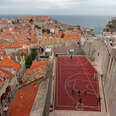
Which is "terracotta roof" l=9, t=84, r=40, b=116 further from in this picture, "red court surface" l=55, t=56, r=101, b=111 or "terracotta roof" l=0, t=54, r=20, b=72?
"terracotta roof" l=0, t=54, r=20, b=72

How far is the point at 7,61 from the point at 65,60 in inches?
500

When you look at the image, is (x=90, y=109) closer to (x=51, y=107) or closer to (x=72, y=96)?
(x=72, y=96)

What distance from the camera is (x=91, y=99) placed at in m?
15.3

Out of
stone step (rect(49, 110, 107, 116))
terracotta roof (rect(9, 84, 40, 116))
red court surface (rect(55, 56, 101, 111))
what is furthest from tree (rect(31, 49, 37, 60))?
stone step (rect(49, 110, 107, 116))

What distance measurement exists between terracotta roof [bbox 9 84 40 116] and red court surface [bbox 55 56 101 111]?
3.83 metres

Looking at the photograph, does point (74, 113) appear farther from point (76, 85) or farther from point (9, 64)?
point (9, 64)

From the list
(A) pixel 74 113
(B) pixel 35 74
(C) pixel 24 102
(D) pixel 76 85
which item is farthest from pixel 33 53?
(C) pixel 24 102

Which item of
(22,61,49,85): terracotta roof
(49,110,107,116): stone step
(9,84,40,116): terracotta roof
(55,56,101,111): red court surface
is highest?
(22,61,49,85): terracotta roof

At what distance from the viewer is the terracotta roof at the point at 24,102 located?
399 inches

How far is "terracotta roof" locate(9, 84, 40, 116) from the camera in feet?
33.2

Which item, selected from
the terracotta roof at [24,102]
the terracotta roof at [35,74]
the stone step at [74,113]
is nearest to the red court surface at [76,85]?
the stone step at [74,113]

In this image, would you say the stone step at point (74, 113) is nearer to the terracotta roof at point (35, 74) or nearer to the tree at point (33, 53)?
the terracotta roof at point (35, 74)

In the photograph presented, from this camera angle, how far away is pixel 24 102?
11.2 m

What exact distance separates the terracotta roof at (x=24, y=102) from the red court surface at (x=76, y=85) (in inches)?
151
